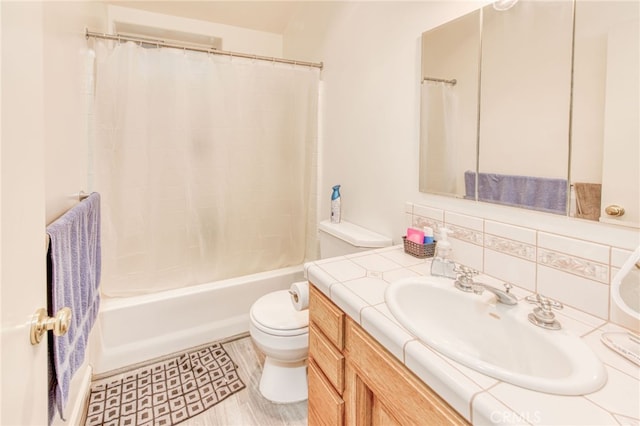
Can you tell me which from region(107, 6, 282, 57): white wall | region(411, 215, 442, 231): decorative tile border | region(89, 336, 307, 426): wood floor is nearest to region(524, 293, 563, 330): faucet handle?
region(411, 215, 442, 231): decorative tile border

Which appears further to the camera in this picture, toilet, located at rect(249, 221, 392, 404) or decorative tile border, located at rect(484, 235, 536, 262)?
toilet, located at rect(249, 221, 392, 404)

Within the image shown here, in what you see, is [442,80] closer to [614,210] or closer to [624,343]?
[614,210]

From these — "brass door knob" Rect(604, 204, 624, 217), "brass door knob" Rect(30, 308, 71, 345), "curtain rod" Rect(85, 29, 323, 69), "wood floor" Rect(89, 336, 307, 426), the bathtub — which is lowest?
"wood floor" Rect(89, 336, 307, 426)

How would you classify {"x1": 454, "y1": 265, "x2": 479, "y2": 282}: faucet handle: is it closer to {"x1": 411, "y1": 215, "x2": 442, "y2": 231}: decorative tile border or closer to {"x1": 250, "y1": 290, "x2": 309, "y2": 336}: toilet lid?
{"x1": 411, "y1": 215, "x2": 442, "y2": 231}: decorative tile border

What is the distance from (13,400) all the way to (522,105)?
1.42 metres

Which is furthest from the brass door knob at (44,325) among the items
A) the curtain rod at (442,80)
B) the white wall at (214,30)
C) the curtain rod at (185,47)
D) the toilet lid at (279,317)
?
the white wall at (214,30)

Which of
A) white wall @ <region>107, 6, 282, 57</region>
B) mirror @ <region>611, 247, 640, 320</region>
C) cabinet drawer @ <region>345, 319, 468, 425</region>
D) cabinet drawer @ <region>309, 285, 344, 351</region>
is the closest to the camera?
cabinet drawer @ <region>345, 319, 468, 425</region>

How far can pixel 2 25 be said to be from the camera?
44 cm

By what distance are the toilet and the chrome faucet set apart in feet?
1.96

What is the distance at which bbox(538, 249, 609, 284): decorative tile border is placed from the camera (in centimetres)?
86

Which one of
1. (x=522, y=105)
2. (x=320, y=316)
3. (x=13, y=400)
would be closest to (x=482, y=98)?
(x=522, y=105)

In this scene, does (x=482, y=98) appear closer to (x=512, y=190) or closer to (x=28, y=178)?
(x=512, y=190)

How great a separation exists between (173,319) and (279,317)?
2.70 feet

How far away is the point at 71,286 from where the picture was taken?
980 mm
